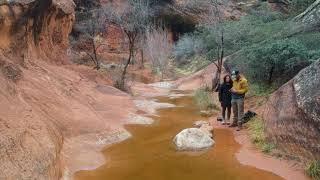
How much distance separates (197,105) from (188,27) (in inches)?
1072

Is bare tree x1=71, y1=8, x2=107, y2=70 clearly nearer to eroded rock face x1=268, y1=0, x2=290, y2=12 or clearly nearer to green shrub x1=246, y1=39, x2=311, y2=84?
eroded rock face x1=268, y1=0, x2=290, y2=12

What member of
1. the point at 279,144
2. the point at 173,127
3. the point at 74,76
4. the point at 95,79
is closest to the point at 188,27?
the point at 95,79

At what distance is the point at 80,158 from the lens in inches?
442

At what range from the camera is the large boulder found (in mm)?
11920

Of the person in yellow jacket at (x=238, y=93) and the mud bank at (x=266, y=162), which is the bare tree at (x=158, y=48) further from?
the mud bank at (x=266, y=162)

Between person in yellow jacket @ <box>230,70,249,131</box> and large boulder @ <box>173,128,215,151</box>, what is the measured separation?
1.95m

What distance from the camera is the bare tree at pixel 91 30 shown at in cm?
3628

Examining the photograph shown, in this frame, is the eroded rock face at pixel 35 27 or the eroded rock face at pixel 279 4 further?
the eroded rock face at pixel 279 4

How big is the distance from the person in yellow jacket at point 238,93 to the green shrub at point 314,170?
4584 mm

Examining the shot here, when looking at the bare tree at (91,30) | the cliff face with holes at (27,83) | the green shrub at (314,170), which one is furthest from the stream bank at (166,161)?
the bare tree at (91,30)

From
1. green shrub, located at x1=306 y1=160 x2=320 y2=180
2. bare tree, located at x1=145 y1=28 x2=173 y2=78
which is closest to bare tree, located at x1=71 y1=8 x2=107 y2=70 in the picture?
bare tree, located at x1=145 y1=28 x2=173 y2=78

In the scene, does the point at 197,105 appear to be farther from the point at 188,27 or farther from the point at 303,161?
the point at 188,27

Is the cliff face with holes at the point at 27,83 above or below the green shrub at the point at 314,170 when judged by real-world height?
above

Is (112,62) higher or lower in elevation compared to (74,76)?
lower
